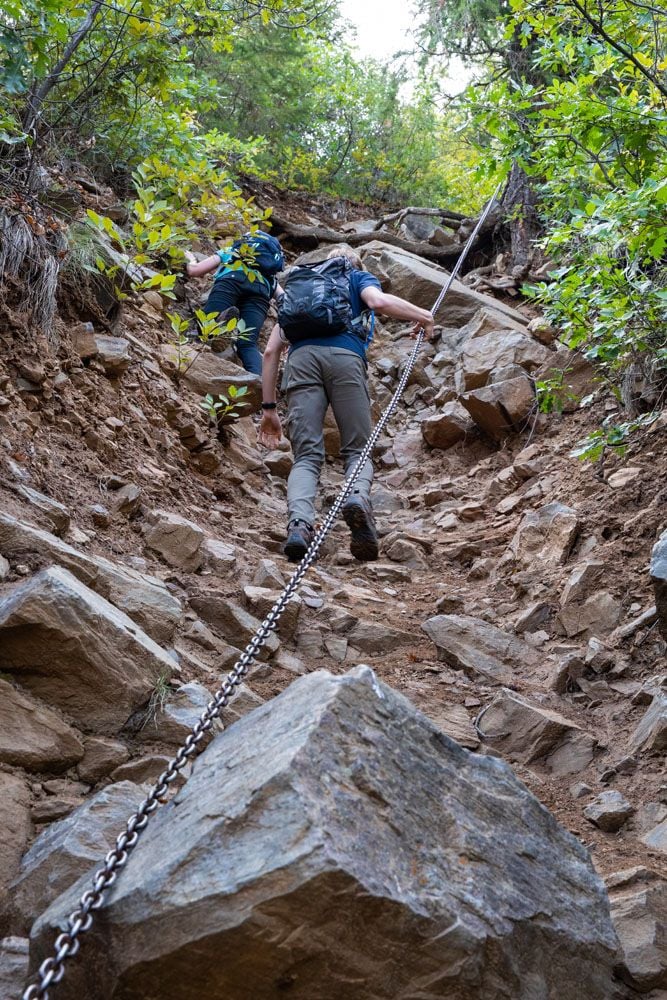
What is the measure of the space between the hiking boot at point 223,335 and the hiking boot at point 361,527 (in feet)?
10.5

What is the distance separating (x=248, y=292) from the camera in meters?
8.66

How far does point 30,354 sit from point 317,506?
2.92 metres

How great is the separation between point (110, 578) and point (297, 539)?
5.70 feet

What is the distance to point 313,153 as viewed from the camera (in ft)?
50.0

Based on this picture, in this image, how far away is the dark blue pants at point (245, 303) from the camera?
27.7 feet

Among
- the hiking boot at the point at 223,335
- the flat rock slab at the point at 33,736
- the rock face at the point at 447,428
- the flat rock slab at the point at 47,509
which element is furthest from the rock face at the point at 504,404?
the flat rock slab at the point at 33,736

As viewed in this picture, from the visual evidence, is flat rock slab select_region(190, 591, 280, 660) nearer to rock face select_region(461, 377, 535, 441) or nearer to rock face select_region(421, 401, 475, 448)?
rock face select_region(461, 377, 535, 441)

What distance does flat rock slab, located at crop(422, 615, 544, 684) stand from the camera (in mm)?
4605

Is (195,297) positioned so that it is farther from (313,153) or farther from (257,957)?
(257,957)

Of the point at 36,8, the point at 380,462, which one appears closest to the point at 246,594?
the point at 36,8

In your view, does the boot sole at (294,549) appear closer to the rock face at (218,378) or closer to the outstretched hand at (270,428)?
the outstretched hand at (270,428)

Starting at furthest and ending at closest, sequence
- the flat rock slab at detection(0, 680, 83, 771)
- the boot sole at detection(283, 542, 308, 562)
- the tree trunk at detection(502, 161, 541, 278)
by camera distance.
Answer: the tree trunk at detection(502, 161, 541, 278), the boot sole at detection(283, 542, 308, 562), the flat rock slab at detection(0, 680, 83, 771)

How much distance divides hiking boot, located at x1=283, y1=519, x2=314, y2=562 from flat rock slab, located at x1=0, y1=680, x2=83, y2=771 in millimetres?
2599

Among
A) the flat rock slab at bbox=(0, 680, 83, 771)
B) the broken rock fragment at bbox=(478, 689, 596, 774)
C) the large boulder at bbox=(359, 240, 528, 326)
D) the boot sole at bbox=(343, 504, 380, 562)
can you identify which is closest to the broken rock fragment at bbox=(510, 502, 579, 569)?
the boot sole at bbox=(343, 504, 380, 562)
